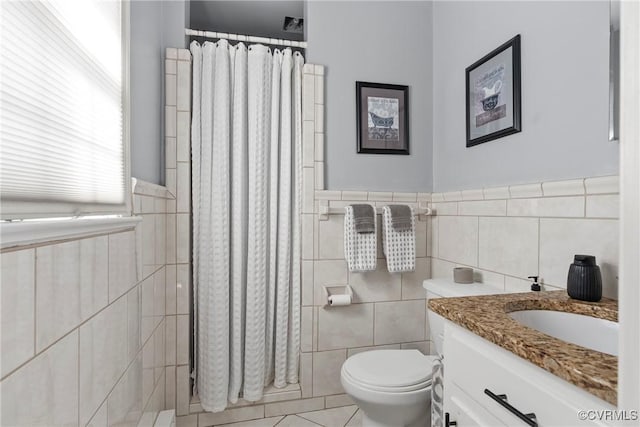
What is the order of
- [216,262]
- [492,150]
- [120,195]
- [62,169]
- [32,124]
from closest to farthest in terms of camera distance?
[32,124] → [62,169] → [120,195] → [492,150] → [216,262]

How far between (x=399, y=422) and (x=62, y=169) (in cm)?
155

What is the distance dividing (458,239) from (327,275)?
749 millimetres

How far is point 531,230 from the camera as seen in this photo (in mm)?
1384

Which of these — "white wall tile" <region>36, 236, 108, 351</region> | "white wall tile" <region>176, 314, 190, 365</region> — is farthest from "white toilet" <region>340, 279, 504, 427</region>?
"white wall tile" <region>36, 236, 108, 351</region>

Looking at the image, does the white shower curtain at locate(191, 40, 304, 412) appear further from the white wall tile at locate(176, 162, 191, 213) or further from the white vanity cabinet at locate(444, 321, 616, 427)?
the white vanity cabinet at locate(444, 321, 616, 427)

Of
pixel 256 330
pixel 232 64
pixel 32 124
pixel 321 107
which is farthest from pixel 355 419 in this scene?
pixel 232 64

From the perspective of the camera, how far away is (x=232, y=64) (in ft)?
6.15

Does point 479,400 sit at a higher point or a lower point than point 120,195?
lower

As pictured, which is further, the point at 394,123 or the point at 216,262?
the point at 394,123

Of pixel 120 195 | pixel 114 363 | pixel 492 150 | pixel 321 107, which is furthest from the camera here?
pixel 321 107

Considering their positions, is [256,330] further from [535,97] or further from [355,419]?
[535,97]

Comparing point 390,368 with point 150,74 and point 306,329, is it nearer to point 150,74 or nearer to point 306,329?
point 306,329

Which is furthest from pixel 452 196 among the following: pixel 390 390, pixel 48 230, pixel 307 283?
pixel 48 230

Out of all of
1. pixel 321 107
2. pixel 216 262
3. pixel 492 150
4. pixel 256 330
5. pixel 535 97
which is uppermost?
pixel 321 107
